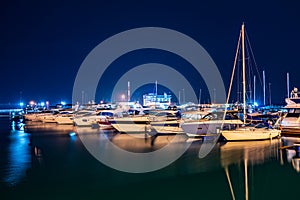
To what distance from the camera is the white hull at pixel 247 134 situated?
1955 centimetres

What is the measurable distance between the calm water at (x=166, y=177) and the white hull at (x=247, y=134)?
154 cm

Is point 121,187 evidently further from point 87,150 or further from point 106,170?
point 87,150

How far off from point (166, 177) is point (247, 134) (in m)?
9.24

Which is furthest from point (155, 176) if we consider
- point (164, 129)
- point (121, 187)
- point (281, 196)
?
point (164, 129)

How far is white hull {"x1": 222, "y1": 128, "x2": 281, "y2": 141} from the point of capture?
64.1 ft

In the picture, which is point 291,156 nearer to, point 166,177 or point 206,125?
point 166,177

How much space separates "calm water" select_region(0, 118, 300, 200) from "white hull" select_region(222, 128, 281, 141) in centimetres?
154

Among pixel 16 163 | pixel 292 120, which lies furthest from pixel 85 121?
pixel 292 120

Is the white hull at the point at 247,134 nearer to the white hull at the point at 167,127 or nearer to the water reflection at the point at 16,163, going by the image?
the white hull at the point at 167,127

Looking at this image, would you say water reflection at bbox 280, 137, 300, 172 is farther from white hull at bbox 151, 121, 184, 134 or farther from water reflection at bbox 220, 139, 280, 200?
white hull at bbox 151, 121, 184, 134

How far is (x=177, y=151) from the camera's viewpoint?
56.9ft

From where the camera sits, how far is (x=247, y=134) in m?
19.6

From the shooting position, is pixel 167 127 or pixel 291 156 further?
pixel 167 127

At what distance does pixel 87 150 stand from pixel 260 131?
35.1ft
